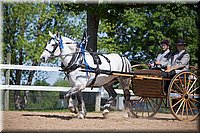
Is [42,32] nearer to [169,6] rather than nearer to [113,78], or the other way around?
[169,6]

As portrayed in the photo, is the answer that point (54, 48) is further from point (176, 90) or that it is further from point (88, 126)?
point (176, 90)

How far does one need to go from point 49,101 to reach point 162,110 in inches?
149

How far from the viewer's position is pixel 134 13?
1189 inches

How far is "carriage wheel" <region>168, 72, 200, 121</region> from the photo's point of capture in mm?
8516

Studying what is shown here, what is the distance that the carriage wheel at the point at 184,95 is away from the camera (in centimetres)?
852

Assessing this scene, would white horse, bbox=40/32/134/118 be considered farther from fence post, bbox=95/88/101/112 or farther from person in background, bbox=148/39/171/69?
fence post, bbox=95/88/101/112

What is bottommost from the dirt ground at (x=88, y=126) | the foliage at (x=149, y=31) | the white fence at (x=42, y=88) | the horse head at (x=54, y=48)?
→ the dirt ground at (x=88, y=126)

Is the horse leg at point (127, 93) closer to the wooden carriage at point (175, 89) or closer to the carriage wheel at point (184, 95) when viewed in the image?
the wooden carriage at point (175, 89)

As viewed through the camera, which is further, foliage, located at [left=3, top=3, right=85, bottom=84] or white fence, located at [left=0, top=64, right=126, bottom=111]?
foliage, located at [left=3, top=3, right=85, bottom=84]

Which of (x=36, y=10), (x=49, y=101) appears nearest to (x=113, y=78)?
(x=49, y=101)

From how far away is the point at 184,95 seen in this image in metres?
8.62

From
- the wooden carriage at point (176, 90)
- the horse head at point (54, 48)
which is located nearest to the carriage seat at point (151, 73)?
the wooden carriage at point (176, 90)

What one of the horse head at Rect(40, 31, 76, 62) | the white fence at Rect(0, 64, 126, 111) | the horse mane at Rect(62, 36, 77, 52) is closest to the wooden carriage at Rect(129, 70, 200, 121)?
the horse mane at Rect(62, 36, 77, 52)

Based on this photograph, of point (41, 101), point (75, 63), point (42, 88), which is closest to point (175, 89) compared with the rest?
point (75, 63)
